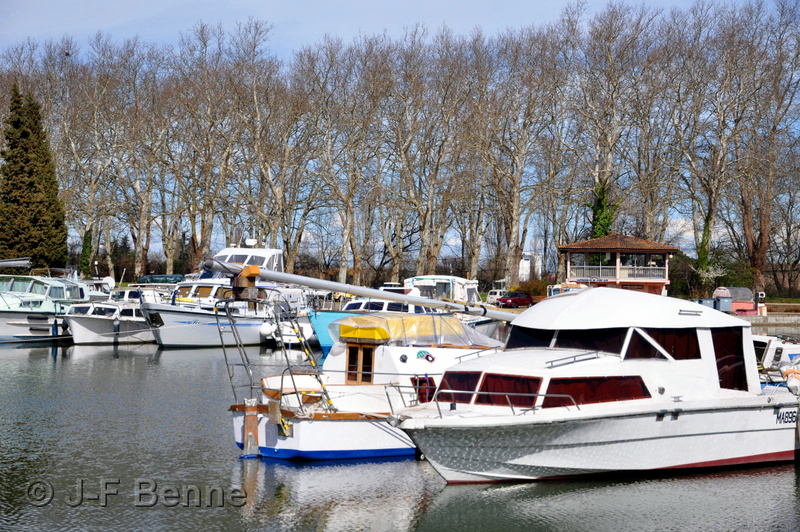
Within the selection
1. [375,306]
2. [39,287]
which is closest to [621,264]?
[375,306]

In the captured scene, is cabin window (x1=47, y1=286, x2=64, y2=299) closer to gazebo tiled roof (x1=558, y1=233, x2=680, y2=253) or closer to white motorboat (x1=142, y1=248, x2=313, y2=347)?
white motorboat (x1=142, y1=248, x2=313, y2=347)

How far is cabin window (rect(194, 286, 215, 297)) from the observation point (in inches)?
1757

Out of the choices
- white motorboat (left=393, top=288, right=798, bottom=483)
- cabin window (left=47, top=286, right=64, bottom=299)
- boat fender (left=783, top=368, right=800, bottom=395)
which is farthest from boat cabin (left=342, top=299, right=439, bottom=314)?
white motorboat (left=393, top=288, right=798, bottom=483)

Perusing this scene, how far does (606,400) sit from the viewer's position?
51.3 ft

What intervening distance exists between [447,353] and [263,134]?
44.4 meters

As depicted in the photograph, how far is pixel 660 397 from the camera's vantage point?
52.8 ft

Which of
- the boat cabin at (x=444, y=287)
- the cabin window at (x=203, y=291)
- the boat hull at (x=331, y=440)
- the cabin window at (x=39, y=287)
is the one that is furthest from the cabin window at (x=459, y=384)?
the cabin window at (x=39, y=287)

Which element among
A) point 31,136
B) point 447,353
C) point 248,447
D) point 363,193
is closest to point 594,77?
point 363,193

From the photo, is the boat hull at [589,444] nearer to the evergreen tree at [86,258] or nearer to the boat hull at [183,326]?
the boat hull at [183,326]

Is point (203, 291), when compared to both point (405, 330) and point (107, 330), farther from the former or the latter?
point (405, 330)

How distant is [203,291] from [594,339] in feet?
102

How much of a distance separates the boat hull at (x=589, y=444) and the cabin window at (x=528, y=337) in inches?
87.9

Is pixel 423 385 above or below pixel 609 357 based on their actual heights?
below

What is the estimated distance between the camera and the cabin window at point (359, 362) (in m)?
19.5
